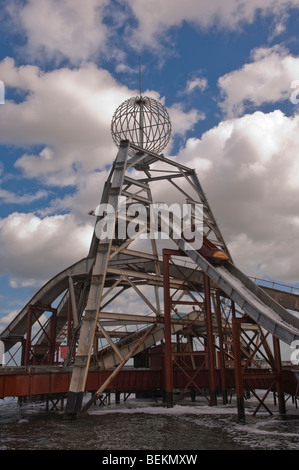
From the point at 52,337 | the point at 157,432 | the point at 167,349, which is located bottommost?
the point at 157,432

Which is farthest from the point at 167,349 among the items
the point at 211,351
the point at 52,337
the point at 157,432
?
the point at 52,337

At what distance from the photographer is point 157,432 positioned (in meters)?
19.9

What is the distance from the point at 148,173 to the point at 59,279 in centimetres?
1260

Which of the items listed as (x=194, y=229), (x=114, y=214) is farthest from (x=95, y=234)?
(x=194, y=229)

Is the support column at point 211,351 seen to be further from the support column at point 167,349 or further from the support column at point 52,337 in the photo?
the support column at point 52,337

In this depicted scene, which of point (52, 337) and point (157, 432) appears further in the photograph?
point (52, 337)

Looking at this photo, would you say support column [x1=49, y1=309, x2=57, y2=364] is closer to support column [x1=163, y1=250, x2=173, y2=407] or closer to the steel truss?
the steel truss

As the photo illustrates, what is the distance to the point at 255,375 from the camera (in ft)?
73.4

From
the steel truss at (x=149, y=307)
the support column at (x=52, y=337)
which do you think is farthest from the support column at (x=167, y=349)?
the support column at (x=52, y=337)

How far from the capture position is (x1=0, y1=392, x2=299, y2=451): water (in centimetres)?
1688

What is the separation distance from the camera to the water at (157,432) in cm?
1688

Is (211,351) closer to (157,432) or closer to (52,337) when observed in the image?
(157,432)

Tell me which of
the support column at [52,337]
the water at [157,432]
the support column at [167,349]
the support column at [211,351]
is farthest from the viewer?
the support column at [52,337]

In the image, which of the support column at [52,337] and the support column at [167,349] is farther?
the support column at [52,337]
